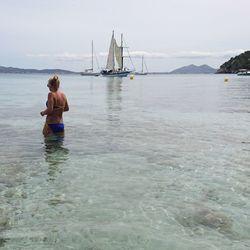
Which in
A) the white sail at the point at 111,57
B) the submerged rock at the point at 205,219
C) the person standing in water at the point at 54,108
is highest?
the white sail at the point at 111,57

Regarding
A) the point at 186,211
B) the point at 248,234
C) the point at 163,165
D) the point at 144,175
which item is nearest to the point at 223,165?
the point at 163,165

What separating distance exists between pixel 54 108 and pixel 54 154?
5.60 ft

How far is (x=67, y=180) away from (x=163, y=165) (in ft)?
9.78

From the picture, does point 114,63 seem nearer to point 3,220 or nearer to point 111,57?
point 111,57

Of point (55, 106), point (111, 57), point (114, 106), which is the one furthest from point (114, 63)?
point (55, 106)

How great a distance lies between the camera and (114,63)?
497 feet

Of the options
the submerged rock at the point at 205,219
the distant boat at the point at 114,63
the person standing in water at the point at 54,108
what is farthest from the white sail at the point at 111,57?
the submerged rock at the point at 205,219

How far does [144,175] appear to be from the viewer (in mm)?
9750

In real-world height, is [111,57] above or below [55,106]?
above

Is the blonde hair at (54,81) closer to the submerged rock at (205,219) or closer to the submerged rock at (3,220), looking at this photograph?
the submerged rock at (3,220)

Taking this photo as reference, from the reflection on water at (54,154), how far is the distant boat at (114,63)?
5332 inches

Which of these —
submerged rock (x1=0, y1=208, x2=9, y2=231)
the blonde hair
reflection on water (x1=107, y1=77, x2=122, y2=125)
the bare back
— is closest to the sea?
submerged rock (x1=0, y1=208, x2=9, y2=231)

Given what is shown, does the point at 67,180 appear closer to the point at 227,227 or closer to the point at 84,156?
the point at 84,156

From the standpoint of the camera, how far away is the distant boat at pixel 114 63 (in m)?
148
